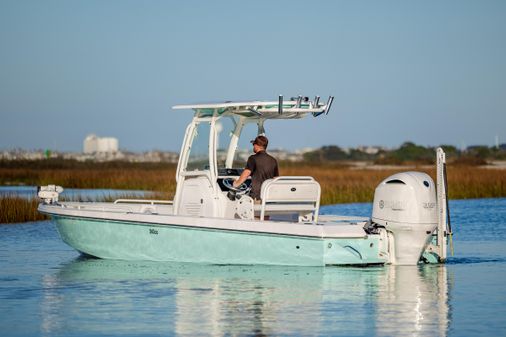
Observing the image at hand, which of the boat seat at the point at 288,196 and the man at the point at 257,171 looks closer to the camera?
the boat seat at the point at 288,196

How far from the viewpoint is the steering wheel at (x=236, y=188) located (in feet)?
53.8

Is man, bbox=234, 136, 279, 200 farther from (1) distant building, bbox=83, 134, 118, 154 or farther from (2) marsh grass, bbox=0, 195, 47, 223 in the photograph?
(1) distant building, bbox=83, 134, 118, 154

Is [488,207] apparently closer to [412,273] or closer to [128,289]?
[412,273]

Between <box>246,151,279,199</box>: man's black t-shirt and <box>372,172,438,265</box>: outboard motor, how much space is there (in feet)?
5.42

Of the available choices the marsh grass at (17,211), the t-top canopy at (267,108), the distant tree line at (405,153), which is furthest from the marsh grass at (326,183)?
the distant tree line at (405,153)

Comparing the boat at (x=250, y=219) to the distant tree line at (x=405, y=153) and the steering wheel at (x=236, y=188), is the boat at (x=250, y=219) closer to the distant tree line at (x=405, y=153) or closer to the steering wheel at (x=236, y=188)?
the steering wheel at (x=236, y=188)

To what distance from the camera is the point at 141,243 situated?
55.5ft

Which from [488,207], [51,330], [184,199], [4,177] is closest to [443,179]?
[184,199]

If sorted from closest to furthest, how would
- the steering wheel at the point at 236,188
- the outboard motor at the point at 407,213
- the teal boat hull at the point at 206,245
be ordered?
the outboard motor at the point at 407,213, the teal boat hull at the point at 206,245, the steering wheel at the point at 236,188

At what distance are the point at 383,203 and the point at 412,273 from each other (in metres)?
1.00

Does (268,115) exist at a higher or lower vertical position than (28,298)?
higher

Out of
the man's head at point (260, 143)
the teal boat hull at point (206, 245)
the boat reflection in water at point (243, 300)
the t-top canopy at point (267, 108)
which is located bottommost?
the boat reflection in water at point (243, 300)

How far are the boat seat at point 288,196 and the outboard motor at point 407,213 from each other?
0.97m

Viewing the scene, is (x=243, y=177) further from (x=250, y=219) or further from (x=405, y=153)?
→ (x=405, y=153)
